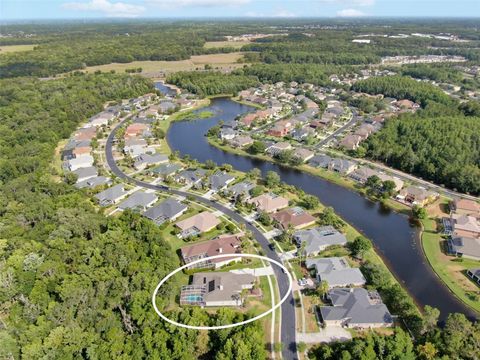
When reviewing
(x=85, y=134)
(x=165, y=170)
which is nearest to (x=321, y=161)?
(x=165, y=170)

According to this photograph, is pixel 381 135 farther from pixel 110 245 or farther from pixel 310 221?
pixel 110 245

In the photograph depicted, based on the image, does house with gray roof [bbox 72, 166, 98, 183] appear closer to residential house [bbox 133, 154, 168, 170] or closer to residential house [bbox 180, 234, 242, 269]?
residential house [bbox 133, 154, 168, 170]

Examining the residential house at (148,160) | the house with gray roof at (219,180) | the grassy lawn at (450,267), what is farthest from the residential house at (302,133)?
the grassy lawn at (450,267)

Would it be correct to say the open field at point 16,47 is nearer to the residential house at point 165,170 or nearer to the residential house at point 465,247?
the residential house at point 165,170

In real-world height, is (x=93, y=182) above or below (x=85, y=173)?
below

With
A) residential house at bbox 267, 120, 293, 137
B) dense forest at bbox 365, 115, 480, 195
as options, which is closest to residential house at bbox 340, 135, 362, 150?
dense forest at bbox 365, 115, 480, 195

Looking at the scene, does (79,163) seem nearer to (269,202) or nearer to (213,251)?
(213,251)
